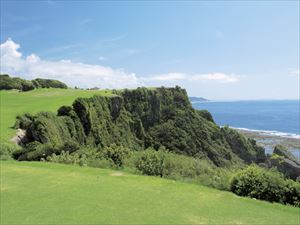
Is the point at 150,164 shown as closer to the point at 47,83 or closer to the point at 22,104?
the point at 22,104

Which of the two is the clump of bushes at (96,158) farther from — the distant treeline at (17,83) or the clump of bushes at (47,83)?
the clump of bushes at (47,83)

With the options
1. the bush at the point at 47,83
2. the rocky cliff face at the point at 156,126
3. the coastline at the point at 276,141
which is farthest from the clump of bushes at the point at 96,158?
the coastline at the point at 276,141

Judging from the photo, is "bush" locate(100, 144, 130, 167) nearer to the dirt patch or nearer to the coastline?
the dirt patch

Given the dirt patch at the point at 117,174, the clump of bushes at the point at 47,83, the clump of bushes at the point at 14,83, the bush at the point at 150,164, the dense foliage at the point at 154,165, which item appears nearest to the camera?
the dense foliage at the point at 154,165

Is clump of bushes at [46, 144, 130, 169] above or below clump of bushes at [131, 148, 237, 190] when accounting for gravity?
below

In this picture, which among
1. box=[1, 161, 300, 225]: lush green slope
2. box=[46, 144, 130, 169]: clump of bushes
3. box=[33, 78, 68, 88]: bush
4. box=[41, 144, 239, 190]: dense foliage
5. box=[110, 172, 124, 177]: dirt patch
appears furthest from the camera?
box=[33, 78, 68, 88]: bush

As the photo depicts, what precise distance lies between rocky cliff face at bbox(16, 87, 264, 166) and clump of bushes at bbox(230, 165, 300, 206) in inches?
1260

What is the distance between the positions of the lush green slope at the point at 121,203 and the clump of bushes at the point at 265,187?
564 millimetres

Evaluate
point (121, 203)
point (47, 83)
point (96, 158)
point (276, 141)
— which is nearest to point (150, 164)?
point (96, 158)

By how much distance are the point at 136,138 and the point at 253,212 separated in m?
A: 52.4

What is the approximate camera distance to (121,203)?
30.9 ft

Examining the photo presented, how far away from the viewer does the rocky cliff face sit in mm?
46969

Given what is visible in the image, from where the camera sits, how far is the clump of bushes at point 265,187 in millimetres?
10523

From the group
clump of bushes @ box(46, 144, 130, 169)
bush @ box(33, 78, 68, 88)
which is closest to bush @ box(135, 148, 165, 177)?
clump of bushes @ box(46, 144, 130, 169)
